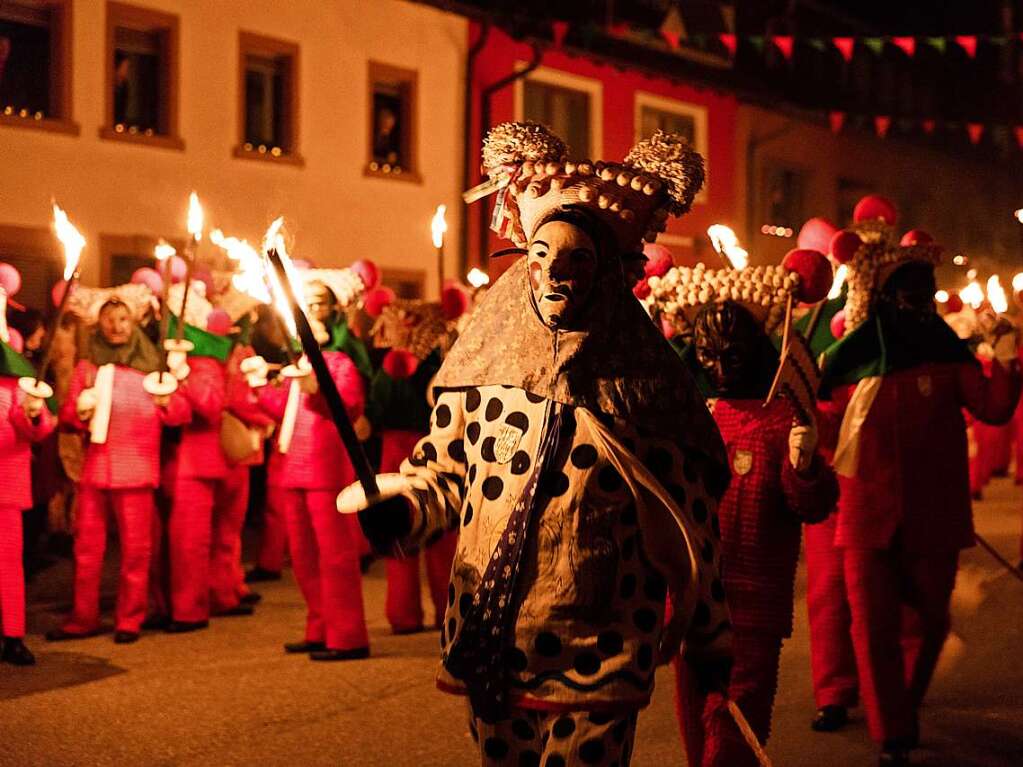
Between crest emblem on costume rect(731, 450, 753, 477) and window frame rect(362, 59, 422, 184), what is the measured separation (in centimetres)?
1381

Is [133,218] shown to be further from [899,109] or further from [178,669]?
[899,109]

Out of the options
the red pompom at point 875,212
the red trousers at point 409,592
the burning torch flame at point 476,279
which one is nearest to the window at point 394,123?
the burning torch flame at point 476,279

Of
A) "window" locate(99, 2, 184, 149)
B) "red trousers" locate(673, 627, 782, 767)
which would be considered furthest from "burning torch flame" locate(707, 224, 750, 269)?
"window" locate(99, 2, 184, 149)

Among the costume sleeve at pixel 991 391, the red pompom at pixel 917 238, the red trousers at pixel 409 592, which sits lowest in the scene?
the red trousers at pixel 409 592

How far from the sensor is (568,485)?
377 cm

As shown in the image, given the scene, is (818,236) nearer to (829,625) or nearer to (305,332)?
(829,625)

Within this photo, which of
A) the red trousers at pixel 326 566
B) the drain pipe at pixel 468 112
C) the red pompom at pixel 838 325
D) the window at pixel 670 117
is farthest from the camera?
the window at pixel 670 117

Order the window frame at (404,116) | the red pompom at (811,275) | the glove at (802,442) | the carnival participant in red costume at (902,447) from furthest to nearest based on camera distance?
the window frame at (404,116) < the carnival participant in red costume at (902,447) < the red pompom at (811,275) < the glove at (802,442)

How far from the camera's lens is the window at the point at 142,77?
15586 mm

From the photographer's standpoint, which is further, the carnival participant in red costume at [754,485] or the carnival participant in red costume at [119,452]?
the carnival participant in red costume at [119,452]

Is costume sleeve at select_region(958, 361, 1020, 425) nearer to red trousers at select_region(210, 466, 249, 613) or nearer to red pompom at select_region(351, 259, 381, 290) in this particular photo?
red pompom at select_region(351, 259, 381, 290)

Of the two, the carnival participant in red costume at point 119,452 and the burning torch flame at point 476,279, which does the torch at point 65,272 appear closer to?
the carnival participant in red costume at point 119,452

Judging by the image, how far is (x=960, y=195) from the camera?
121ft

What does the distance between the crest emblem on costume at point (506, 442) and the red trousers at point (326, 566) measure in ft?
15.3
